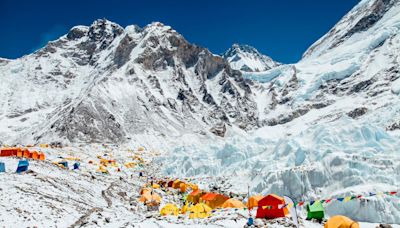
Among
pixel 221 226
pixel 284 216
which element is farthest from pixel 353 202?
pixel 221 226

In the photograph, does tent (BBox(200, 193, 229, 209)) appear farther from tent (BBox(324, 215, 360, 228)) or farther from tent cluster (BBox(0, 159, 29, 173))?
tent cluster (BBox(0, 159, 29, 173))

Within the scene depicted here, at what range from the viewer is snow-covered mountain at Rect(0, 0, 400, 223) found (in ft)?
108

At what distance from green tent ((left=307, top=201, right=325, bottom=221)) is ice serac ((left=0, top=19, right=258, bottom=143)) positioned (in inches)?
3722

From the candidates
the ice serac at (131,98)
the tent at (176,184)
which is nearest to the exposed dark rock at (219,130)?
the ice serac at (131,98)

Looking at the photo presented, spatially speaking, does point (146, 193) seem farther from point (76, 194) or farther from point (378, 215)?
point (378, 215)

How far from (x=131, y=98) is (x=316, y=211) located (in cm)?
12668

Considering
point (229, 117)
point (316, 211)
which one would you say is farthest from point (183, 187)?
point (229, 117)

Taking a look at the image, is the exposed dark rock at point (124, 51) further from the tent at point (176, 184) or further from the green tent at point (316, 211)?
the green tent at point (316, 211)

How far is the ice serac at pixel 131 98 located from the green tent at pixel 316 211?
3722 inches

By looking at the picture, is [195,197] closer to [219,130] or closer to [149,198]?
[149,198]

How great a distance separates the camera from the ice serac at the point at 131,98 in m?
125

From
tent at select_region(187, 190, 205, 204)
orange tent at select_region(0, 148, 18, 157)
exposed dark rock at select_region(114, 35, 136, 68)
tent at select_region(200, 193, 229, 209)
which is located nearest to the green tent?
tent at select_region(200, 193, 229, 209)

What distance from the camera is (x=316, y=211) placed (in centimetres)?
2634

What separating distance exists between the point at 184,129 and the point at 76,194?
116797mm
